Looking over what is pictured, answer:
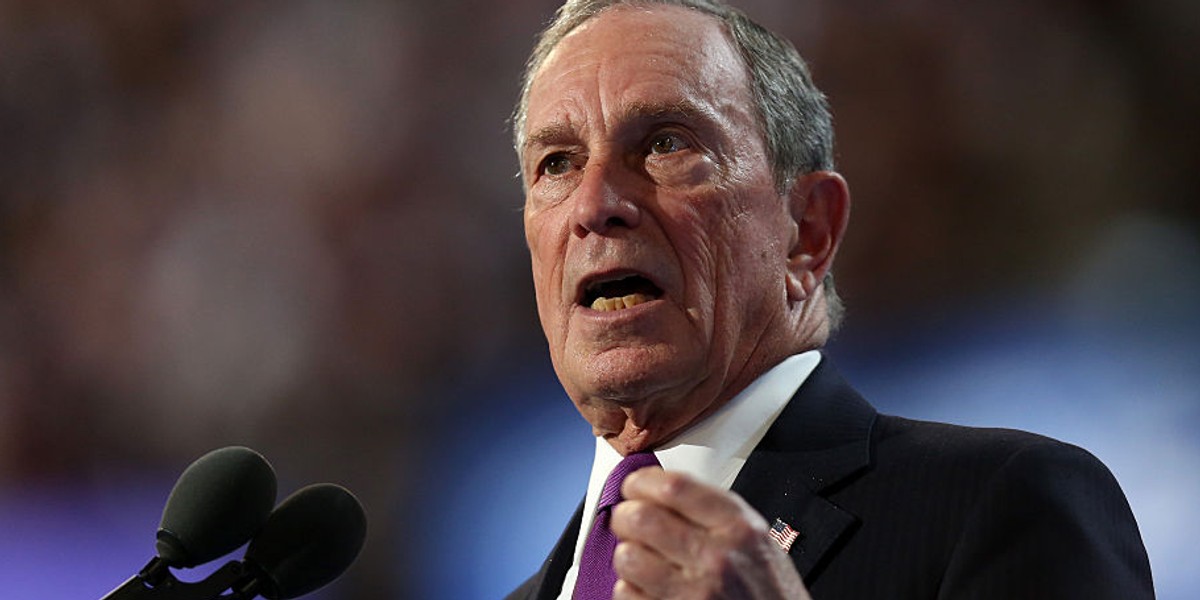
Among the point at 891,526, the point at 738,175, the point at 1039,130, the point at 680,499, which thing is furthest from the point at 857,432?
the point at 1039,130

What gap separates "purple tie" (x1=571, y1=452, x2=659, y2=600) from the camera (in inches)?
66.6

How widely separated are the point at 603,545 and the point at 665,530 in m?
0.65

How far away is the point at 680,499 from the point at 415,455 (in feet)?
6.47

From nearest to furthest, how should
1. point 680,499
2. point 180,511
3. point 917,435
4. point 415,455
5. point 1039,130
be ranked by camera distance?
point 680,499 < point 180,511 < point 917,435 < point 1039,130 < point 415,455

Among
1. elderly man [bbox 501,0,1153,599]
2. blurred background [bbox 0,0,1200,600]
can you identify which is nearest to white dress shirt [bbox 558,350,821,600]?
elderly man [bbox 501,0,1153,599]

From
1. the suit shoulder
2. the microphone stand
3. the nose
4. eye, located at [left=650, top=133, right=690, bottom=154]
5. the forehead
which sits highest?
the forehead

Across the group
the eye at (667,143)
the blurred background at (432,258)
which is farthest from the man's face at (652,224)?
the blurred background at (432,258)

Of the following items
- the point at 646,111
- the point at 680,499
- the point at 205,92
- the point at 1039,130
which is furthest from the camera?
the point at 205,92

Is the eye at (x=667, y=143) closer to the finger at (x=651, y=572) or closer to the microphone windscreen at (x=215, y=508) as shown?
the microphone windscreen at (x=215, y=508)

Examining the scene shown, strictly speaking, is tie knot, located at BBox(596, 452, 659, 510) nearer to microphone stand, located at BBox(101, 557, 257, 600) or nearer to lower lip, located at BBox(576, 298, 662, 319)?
lower lip, located at BBox(576, 298, 662, 319)

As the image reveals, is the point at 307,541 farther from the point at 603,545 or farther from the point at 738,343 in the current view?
the point at 738,343

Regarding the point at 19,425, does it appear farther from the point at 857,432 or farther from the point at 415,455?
the point at 857,432

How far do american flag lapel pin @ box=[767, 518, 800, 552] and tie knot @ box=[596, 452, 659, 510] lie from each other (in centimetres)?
23

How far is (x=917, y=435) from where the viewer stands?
1.71 m
